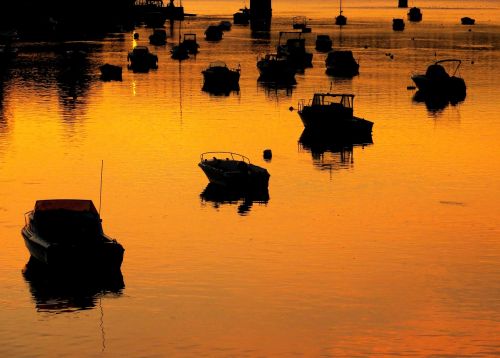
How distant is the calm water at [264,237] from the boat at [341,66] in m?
46.8

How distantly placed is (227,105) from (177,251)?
70.0 m

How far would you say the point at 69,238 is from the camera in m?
57.4

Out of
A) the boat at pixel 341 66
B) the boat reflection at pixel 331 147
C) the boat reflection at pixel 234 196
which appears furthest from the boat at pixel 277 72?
the boat reflection at pixel 234 196

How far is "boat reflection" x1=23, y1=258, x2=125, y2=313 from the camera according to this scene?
5381 centimetres

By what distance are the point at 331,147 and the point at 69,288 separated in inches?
1953

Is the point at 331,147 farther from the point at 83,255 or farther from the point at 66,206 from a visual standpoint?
the point at 83,255

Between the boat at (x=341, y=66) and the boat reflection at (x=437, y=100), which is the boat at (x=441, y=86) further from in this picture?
the boat at (x=341, y=66)

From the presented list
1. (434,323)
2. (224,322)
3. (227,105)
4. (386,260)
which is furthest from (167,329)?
(227,105)

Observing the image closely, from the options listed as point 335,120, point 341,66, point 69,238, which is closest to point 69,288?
point 69,238

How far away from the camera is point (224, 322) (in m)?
51.6

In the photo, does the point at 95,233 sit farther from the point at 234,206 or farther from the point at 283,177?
the point at 283,177

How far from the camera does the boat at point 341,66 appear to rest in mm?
174875

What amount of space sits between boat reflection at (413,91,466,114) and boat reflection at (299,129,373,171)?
2854cm

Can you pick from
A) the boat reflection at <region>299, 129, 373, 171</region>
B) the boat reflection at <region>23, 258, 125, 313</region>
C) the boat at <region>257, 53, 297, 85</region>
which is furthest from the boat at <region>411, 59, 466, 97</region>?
the boat reflection at <region>23, 258, 125, 313</region>
